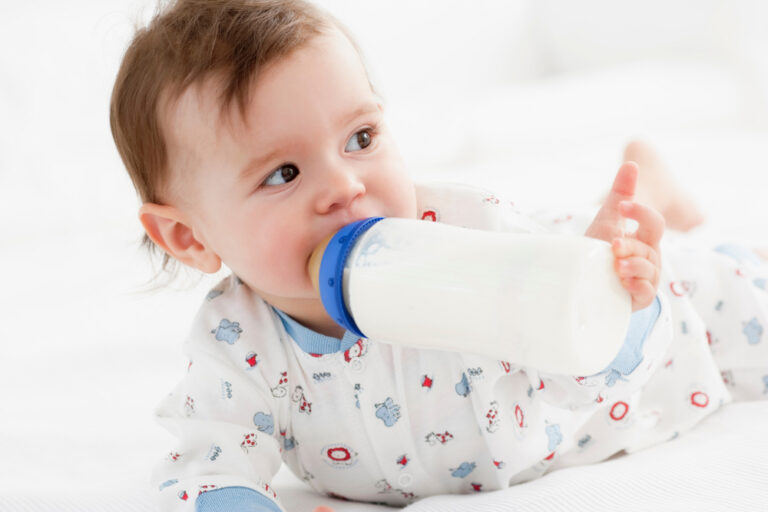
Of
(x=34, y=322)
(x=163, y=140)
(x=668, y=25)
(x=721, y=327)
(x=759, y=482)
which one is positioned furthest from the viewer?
(x=668, y=25)

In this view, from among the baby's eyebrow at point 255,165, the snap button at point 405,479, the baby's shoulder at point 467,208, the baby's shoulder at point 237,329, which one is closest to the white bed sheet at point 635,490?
the snap button at point 405,479

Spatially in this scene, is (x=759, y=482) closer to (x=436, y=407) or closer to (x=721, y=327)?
(x=436, y=407)

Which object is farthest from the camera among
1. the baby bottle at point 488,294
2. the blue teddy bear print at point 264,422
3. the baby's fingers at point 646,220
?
the blue teddy bear print at point 264,422

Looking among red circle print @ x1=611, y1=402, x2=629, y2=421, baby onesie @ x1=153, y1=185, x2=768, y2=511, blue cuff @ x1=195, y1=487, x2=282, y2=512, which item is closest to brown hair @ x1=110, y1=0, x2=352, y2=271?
baby onesie @ x1=153, y1=185, x2=768, y2=511

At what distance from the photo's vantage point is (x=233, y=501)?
931mm

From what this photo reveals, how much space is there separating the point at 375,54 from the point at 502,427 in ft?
6.00

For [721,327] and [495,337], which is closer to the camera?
[495,337]

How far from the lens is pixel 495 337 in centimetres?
74

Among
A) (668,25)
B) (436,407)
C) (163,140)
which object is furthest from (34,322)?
(668,25)

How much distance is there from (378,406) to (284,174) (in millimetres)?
308

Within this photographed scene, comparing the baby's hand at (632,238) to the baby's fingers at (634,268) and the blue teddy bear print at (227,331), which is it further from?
the blue teddy bear print at (227,331)

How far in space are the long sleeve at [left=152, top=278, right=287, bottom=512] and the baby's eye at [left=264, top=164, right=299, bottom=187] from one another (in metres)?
0.22

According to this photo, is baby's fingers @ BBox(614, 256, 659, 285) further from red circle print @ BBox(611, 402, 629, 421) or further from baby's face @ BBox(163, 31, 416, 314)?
red circle print @ BBox(611, 402, 629, 421)

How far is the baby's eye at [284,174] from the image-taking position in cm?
94
